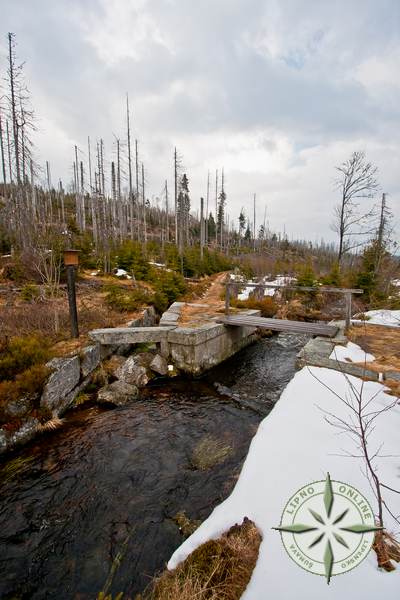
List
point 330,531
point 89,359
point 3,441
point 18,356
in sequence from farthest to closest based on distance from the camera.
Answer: point 89,359, point 18,356, point 3,441, point 330,531

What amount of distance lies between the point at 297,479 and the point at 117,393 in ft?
13.2

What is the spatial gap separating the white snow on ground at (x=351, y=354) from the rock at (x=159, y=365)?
392 centimetres

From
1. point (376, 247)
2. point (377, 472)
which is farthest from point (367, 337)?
point (376, 247)

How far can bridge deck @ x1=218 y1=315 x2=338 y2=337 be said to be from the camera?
7.12m

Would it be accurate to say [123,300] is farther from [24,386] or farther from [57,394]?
[24,386]

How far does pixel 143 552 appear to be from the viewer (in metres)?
2.71

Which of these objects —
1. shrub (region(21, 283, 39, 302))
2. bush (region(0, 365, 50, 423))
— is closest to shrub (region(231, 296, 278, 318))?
shrub (region(21, 283, 39, 302))

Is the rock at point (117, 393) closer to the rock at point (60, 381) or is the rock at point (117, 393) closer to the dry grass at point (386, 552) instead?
the rock at point (60, 381)

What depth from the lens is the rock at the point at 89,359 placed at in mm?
5711

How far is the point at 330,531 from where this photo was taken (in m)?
1.21

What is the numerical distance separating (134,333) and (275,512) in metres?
5.20

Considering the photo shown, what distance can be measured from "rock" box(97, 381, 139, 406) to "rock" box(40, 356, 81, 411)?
59 cm

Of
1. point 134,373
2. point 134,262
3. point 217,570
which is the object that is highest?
point 134,262

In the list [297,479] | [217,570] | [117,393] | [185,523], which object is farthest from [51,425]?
[297,479]
